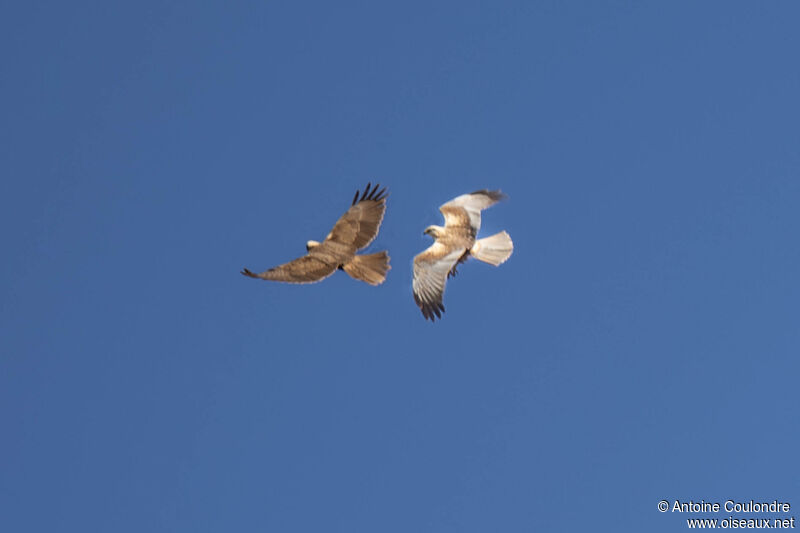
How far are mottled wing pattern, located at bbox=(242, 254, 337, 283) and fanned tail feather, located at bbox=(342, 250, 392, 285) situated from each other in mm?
343

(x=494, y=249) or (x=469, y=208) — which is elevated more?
(x=469, y=208)

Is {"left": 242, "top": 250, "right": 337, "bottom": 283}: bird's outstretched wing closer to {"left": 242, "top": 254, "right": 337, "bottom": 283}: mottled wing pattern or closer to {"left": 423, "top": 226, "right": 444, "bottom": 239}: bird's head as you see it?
{"left": 242, "top": 254, "right": 337, "bottom": 283}: mottled wing pattern

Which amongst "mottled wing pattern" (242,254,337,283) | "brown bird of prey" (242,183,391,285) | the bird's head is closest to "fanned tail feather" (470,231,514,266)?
the bird's head

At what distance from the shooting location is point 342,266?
2267cm

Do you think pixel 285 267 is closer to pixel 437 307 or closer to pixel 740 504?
pixel 437 307

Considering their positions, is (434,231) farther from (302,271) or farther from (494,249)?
(302,271)

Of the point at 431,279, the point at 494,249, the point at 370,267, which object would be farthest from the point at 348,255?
the point at 494,249

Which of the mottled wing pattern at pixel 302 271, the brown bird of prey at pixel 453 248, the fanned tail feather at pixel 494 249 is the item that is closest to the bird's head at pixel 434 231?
the brown bird of prey at pixel 453 248

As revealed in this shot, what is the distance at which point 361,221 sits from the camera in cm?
2328

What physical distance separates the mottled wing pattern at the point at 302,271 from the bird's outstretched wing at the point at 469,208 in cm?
317

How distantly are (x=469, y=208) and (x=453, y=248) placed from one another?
984mm

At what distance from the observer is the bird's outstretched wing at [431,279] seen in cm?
2391

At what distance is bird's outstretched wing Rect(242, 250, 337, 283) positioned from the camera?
22172 mm

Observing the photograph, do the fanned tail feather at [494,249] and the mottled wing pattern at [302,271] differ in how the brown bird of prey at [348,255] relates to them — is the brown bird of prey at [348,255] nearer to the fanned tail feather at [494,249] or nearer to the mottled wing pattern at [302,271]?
the mottled wing pattern at [302,271]
